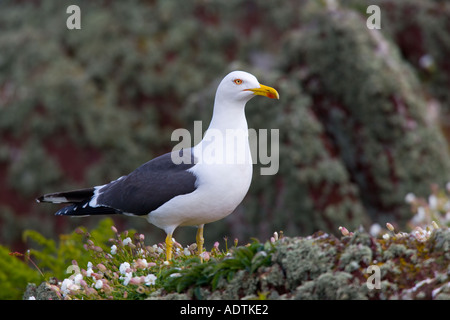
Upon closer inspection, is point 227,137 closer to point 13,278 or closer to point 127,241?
point 127,241

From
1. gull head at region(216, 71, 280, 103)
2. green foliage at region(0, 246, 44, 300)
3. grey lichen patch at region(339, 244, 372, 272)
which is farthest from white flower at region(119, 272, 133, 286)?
green foliage at region(0, 246, 44, 300)

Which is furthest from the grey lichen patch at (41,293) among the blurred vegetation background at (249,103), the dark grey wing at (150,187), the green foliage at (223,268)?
the blurred vegetation background at (249,103)

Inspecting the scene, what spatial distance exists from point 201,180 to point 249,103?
5892 mm

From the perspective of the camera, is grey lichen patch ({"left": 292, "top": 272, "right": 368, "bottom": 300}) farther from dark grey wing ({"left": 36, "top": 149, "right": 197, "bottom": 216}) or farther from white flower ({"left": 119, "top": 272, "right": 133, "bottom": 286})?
dark grey wing ({"left": 36, "top": 149, "right": 197, "bottom": 216})

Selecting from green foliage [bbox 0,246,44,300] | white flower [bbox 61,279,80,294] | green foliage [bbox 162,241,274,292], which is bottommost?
green foliage [bbox 0,246,44,300]

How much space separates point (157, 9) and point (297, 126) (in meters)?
6.92

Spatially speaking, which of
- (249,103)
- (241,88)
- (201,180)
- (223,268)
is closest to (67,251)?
(201,180)

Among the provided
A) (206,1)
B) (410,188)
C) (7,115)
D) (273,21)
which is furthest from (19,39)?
(410,188)

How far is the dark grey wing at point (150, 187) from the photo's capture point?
5.82 metres

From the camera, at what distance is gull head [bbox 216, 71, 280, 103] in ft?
19.6

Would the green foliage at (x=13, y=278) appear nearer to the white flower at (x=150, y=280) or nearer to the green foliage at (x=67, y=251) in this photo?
the green foliage at (x=67, y=251)

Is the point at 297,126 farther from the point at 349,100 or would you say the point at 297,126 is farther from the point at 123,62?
the point at 123,62

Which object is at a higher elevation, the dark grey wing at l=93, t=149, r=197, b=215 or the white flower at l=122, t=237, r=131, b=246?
the dark grey wing at l=93, t=149, r=197, b=215

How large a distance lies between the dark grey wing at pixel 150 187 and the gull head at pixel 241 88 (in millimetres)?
678
